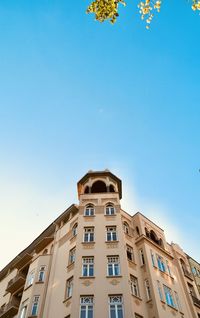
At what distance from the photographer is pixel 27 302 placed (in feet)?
85.8

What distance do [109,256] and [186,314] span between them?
8.85m

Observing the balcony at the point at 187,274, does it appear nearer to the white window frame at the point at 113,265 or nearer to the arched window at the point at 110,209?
the arched window at the point at 110,209

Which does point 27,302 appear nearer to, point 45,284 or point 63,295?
point 45,284

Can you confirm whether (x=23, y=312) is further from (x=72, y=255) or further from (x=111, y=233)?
(x=111, y=233)

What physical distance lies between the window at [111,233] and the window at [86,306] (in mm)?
6190

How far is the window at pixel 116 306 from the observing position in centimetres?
2068

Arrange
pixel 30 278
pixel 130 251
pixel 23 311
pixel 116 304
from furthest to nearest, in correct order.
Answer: pixel 30 278 < pixel 130 251 < pixel 23 311 < pixel 116 304

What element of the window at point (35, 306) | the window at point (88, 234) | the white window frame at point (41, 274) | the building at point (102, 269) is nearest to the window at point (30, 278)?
the building at point (102, 269)

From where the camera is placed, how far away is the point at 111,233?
27781 mm

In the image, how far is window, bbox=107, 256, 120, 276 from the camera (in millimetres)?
23833

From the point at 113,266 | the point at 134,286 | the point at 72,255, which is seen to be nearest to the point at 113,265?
the point at 113,266

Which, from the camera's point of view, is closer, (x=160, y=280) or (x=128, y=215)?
(x=160, y=280)

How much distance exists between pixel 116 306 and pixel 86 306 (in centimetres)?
222

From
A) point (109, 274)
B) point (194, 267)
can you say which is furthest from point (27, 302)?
point (194, 267)
